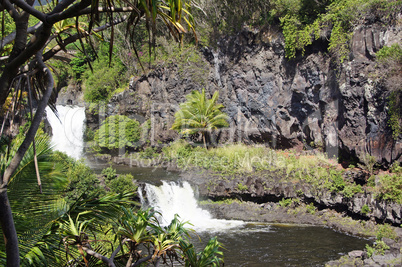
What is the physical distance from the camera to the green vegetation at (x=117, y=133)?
83.9ft

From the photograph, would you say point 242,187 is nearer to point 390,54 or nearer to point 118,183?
point 118,183

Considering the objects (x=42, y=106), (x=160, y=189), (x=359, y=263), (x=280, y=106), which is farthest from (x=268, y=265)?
(x=280, y=106)

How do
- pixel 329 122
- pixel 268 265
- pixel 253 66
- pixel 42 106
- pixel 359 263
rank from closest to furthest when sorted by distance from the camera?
pixel 42 106 → pixel 359 263 → pixel 268 265 → pixel 329 122 → pixel 253 66

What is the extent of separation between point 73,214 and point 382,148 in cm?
1415

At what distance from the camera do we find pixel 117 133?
2578 cm

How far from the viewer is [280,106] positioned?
20516mm

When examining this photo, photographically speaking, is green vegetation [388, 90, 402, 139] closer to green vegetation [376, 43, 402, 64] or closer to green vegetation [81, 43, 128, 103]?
green vegetation [376, 43, 402, 64]

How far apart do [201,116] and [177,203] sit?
7358 millimetres

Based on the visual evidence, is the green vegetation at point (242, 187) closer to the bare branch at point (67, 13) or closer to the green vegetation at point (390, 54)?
the green vegetation at point (390, 54)

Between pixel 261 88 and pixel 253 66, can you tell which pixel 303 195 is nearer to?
pixel 261 88

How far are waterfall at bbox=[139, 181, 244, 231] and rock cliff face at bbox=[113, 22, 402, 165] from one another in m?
7.07

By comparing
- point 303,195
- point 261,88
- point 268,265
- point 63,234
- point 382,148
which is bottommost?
point 268,265

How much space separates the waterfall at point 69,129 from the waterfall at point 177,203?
43.6 ft

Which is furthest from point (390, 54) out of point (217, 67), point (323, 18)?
point (217, 67)
